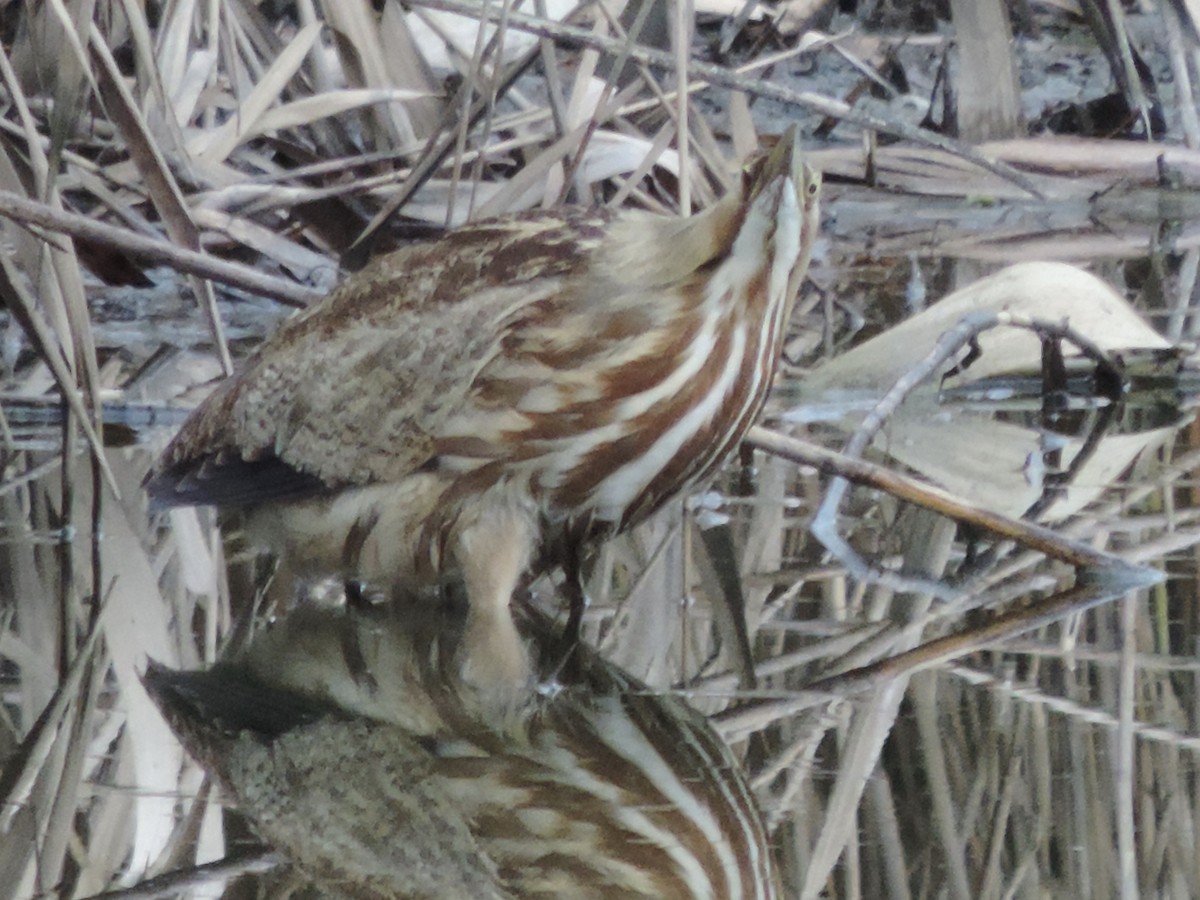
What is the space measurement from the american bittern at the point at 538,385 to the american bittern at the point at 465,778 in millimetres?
148

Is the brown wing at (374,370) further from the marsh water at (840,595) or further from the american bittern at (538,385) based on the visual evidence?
the marsh water at (840,595)

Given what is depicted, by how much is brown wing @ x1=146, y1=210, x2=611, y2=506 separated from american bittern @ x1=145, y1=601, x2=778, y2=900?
31cm

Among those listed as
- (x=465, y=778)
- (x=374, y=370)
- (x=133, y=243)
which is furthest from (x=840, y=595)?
(x=133, y=243)

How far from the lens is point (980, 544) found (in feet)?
8.80

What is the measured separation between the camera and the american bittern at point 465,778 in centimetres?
161

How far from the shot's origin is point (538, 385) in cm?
233

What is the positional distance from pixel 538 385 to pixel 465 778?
638mm

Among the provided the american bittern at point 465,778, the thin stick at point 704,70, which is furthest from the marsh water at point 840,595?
the thin stick at point 704,70

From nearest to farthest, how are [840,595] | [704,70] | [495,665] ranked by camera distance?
1. [495,665]
2. [840,595]
3. [704,70]

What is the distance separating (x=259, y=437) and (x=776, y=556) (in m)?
0.67

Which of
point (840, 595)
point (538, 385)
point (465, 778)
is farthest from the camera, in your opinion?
point (840, 595)

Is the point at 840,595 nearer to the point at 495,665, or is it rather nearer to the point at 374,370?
the point at 495,665

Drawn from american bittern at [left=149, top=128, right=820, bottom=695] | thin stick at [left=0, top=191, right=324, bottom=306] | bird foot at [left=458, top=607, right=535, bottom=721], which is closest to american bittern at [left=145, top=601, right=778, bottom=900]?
bird foot at [left=458, top=607, right=535, bottom=721]

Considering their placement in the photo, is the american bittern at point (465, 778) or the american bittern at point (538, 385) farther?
the american bittern at point (538, 385)
